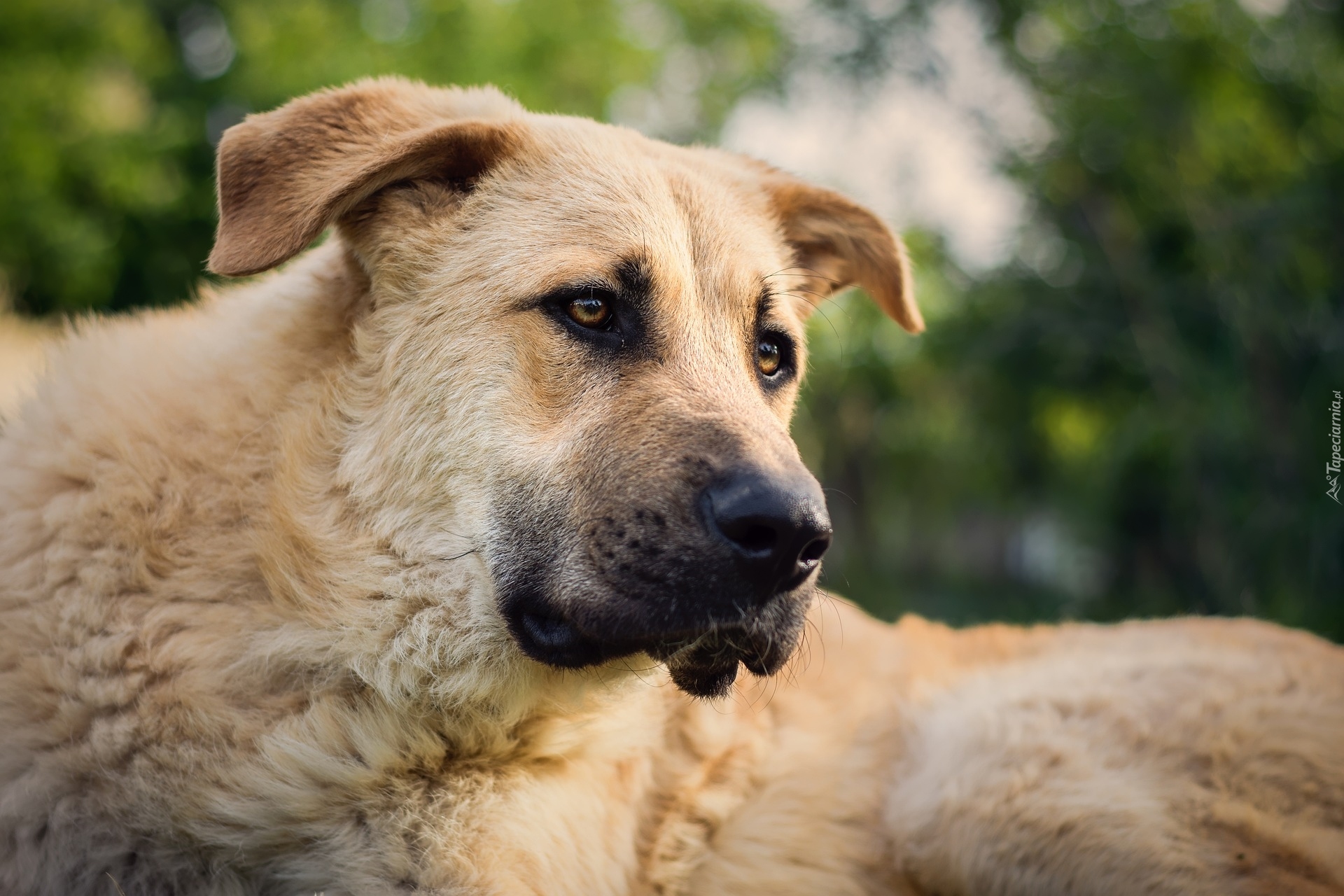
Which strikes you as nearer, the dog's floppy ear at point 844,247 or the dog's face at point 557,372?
the dog's face at point 557,372

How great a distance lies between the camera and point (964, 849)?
10.5ft

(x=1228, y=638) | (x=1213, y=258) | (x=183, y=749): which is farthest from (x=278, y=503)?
(x=1213, y=258)

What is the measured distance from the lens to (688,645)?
7.97ft

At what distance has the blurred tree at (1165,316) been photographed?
31.4ft

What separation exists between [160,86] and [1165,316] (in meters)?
16.8

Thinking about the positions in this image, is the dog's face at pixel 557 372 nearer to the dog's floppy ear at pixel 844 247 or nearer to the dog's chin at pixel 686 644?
the dog's chin at pixel 686 644

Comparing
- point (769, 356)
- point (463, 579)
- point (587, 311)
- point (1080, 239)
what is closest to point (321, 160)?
point (587, 311)

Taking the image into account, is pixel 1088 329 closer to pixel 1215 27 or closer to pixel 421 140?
pixel 1215 27

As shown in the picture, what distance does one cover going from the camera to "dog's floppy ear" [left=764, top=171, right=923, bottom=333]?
3598mm

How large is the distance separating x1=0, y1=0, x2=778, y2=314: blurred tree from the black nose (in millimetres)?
12076

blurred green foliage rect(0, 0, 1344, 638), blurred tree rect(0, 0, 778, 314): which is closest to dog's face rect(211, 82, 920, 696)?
blurred green foliage rect(0, 0, 1344, 638)

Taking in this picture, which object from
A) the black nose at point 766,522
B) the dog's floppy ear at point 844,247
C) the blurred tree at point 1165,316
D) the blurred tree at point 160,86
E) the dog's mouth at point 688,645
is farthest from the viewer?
the blurred tree at point 160,86

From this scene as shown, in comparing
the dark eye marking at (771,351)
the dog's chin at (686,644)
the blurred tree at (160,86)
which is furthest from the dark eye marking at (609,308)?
the blurred tree at (160,86)

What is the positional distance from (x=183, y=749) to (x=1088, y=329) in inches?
472
